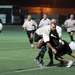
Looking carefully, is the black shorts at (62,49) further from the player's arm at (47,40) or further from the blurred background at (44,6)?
the blurred background at (44,6)

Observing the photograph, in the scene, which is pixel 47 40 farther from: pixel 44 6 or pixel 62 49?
pixel 44 6

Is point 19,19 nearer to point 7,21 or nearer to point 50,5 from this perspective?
point 7,21

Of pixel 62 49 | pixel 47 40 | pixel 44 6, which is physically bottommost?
pixel 44 6

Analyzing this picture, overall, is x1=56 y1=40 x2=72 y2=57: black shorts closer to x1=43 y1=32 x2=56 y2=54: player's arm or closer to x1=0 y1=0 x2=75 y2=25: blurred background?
x1=43 y1=32 x2=56 y2=54: player's arm

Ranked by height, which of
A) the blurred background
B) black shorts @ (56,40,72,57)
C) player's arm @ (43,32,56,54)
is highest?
player's arm @ (43,32,56,54)

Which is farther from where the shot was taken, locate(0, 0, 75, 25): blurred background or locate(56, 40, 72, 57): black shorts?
locate(0, 0, 75, 25): blurred background

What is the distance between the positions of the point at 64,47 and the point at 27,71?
179cm

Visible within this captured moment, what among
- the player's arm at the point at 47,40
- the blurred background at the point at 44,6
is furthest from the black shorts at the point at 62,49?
the blurred background at the point at 44,6

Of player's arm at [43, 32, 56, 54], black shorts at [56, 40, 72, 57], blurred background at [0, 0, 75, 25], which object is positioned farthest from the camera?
blurred background at [0, 0, 75, 25]

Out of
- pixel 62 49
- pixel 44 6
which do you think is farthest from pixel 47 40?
pixel 44 6

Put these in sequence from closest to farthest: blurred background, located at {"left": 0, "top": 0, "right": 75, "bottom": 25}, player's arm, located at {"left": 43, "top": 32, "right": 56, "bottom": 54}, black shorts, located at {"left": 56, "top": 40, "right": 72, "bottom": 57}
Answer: player's arm, located at {"left": 43, "top": 32, "right": 56, "bottom": 54}, black shorts, located at {"left": 56, "top": 40, "right": 72, "bottom": 57}, blurred background, located at {"left": 0, "top": 0, "right": 75, "bottom": 25}

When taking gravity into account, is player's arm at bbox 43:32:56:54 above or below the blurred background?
above

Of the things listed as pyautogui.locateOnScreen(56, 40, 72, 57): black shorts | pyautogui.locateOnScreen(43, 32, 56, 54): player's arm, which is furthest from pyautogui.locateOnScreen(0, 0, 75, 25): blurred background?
pyautogui.locateOnScreen(43, 32, 56, 54): player's arm

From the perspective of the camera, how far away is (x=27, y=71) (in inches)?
476
